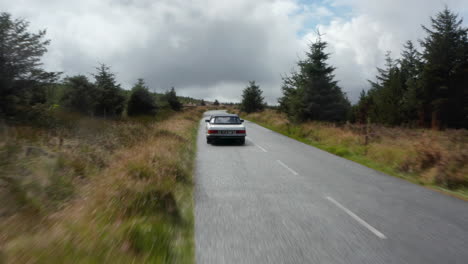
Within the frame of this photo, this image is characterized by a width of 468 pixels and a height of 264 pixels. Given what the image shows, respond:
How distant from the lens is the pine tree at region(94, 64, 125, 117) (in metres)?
33.7

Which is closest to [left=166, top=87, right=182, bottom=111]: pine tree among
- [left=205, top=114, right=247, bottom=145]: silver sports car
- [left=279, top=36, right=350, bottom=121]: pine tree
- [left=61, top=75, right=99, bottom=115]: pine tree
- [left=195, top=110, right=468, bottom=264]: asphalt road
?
[left=61, top=75, right=99, bottom=115]: pine tree

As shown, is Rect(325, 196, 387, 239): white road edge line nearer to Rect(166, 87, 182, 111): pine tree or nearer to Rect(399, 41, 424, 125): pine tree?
Rect(399, 41, 424, 125): pine tree

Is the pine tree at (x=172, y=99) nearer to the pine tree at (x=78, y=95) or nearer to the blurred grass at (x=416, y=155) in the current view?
the pine tree at (x=78, y=95)

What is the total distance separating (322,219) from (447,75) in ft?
101

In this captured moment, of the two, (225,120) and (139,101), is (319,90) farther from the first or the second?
(139,101)

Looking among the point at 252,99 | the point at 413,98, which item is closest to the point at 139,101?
the point at 252,99

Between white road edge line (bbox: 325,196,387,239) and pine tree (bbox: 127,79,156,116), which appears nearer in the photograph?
white road edge line (bbox: 325,196,387,239)

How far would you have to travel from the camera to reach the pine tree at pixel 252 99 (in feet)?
161

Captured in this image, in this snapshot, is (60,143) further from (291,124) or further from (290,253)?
(291,124)

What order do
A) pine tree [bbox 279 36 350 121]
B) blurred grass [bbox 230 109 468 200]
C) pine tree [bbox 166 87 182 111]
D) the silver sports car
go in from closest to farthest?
1. blurred grass [bbox 230 109 468 200]
2. the silver sports car
3. pine tree [bbox 279 36 350 121]
4. pine tree [bbox 166 87 182 111]

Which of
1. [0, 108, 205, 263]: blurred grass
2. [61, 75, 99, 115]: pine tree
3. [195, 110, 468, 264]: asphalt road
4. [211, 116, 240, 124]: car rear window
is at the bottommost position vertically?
[195, 110, 468, 264]: asphalt road

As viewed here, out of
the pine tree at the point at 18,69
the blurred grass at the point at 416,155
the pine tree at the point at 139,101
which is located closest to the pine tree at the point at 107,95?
the pine tree at the point at 139,101

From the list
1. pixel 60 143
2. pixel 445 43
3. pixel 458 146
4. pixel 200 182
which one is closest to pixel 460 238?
pixel 200 182

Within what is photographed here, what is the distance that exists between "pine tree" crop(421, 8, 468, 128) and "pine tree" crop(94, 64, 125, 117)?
36743mm
